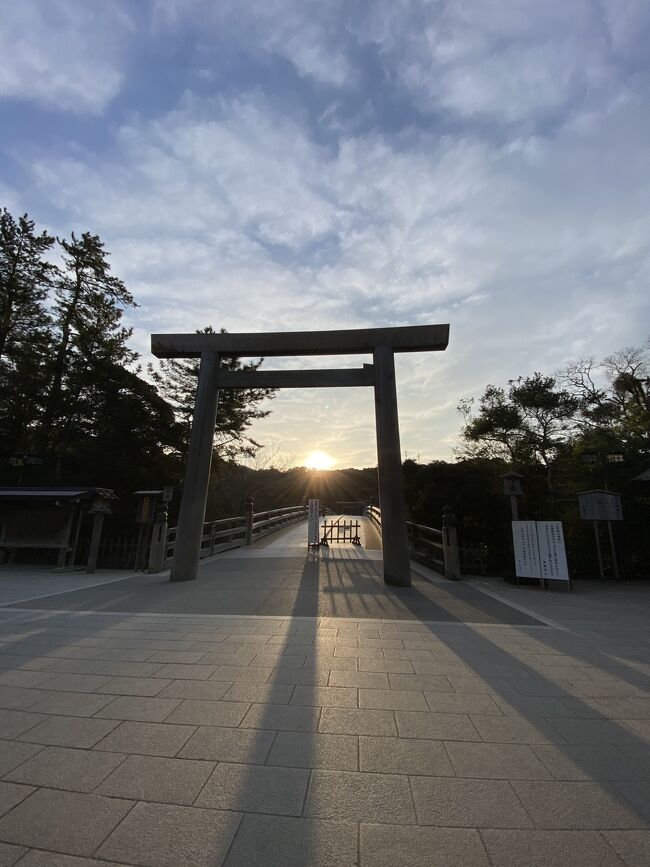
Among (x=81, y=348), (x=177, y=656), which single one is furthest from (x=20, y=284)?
(x=177, y=656)

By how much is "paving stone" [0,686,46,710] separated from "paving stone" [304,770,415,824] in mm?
2237

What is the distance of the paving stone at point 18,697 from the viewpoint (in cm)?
281

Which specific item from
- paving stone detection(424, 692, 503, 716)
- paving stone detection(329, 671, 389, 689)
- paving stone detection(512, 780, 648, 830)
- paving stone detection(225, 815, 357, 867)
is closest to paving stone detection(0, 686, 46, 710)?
paving stone detection(225, 815, 357, 867)

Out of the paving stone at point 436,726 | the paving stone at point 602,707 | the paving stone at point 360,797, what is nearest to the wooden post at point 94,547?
the paving stone at point 436,726

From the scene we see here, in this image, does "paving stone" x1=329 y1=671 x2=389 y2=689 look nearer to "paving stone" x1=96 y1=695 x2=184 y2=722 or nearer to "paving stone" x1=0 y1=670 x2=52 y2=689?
"paving stone" x1=96 y1=695 x2=184 y2=722

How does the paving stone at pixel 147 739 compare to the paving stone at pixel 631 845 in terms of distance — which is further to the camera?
the paving stone at pixel 147 739

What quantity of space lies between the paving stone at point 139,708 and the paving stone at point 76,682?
397 millimetres

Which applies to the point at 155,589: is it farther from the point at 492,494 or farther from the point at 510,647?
the point at 492,494

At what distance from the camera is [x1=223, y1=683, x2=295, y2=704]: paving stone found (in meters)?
2.90

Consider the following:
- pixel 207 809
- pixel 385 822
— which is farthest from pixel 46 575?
pixel 385 822

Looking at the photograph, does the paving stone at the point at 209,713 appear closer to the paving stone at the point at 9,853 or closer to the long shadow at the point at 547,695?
the paving stone at the point at 9,853

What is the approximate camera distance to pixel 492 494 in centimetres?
1103

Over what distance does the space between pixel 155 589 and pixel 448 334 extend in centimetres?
772

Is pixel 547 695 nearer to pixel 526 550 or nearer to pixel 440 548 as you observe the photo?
pixel 526 550
